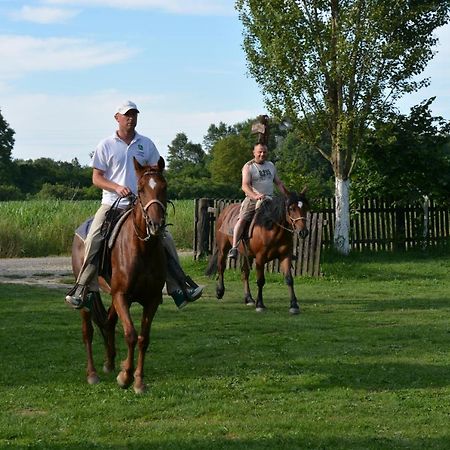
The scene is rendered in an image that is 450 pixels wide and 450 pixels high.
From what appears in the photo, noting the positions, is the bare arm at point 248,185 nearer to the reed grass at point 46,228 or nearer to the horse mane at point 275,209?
the horse mane at point 275,209

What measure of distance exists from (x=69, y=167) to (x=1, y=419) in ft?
296

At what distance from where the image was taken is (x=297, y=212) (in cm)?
1612

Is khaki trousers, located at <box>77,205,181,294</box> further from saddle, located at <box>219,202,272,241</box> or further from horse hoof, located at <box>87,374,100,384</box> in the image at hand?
saddle, located at <box>219,202,272,241</box>

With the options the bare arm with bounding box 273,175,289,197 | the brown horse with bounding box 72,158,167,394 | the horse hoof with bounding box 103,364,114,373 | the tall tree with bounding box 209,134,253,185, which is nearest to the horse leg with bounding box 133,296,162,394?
the brown horse with bounding box 72,158,167,394

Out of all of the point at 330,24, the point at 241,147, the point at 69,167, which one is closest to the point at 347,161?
the point at 330,24

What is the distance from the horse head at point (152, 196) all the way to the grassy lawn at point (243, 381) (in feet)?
5.30

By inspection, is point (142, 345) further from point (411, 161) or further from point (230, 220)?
point (411, 161)

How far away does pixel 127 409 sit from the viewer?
8.55 meters

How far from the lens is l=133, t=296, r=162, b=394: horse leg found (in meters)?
9.32

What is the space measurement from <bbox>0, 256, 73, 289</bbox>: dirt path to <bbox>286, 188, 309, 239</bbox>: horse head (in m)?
6.38

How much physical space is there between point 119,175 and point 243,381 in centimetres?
244

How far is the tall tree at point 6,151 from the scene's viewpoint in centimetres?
8144

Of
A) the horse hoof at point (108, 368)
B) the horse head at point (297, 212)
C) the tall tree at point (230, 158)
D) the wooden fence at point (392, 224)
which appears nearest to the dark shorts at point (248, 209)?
the horse head at point (297, 212)

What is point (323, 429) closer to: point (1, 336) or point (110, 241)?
point (110, 241)
